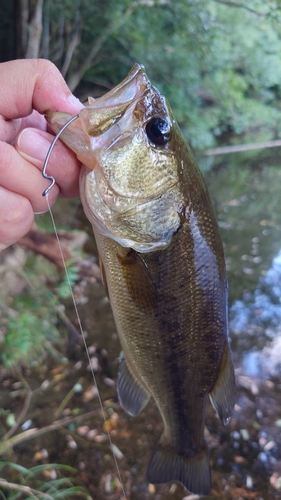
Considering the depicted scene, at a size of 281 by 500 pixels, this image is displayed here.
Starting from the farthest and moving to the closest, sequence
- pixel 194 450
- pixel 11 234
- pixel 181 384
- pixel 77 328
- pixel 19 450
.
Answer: pixel 77 328, pixel 19 450, pixel 194 450, pixel 181 384, pixel 11 234

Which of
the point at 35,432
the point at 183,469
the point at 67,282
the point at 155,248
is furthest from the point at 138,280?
the point at 67,282

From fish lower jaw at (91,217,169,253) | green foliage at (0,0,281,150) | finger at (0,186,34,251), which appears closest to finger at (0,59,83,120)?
finger at (0,186,34,251)

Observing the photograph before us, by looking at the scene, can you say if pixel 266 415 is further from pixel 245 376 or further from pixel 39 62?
pixel 39 62

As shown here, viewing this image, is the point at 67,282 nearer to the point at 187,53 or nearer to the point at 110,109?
the point at 110,109

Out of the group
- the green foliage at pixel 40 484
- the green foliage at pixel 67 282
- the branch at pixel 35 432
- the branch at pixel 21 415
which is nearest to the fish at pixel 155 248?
the green foliage at pixel 40 484

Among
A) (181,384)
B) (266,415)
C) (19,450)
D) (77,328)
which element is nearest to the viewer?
(181,384)

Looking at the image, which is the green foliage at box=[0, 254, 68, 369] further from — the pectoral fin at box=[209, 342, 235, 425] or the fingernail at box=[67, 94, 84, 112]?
the fingernail at box=[67, 94, 84, 112]

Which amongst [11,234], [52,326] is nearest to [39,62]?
[11,234]
